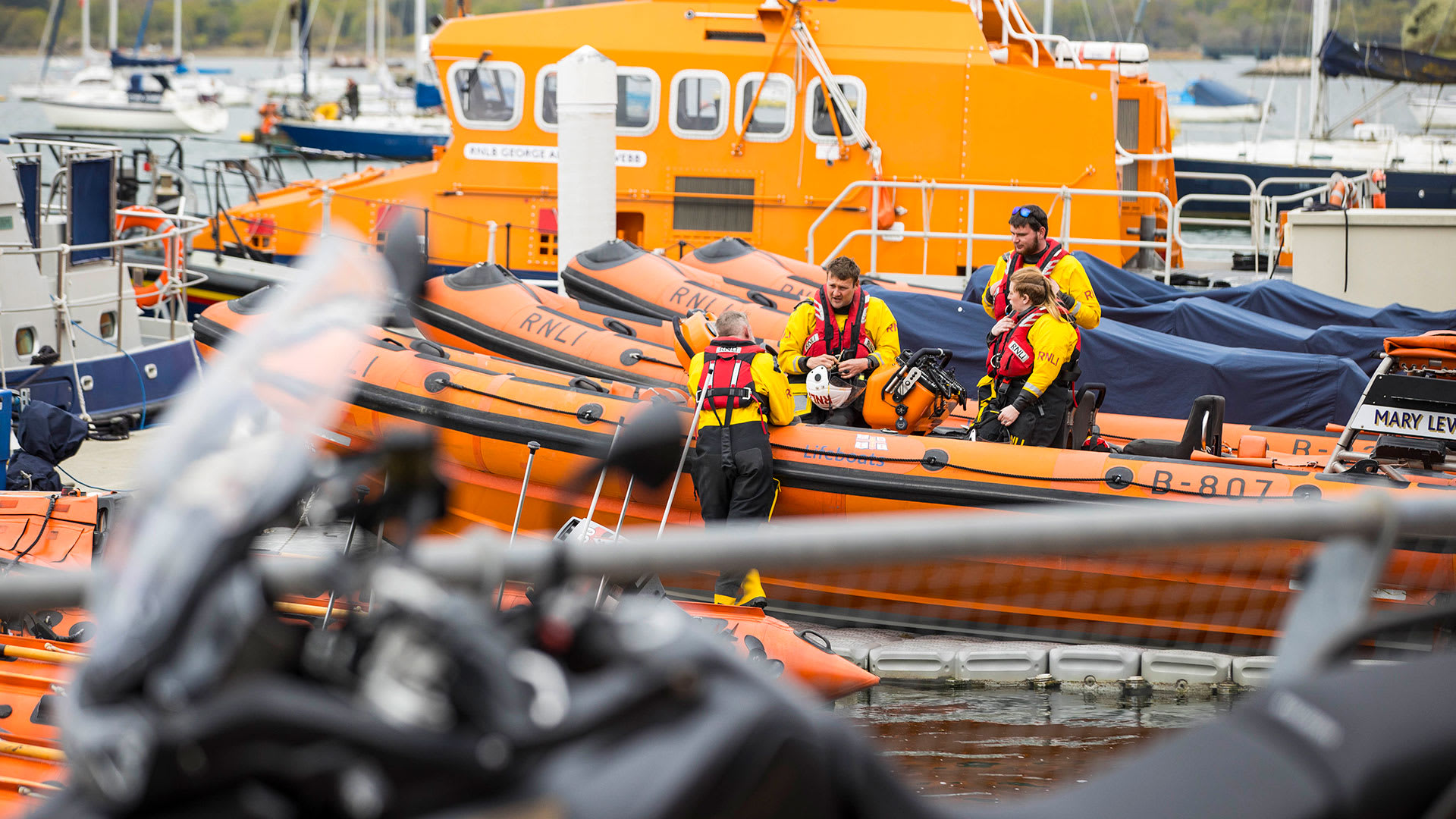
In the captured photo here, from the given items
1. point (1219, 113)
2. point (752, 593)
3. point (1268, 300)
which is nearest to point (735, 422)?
point (752, 593)

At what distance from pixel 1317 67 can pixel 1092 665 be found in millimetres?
22016

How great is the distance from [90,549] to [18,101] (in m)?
57.4

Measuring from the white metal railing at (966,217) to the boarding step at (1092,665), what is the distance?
394 cm

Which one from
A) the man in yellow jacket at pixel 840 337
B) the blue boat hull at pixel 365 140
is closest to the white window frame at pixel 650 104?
the man in yellow jacket at pixel 840 337

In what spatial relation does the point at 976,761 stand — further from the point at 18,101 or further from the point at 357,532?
the point at 18,101

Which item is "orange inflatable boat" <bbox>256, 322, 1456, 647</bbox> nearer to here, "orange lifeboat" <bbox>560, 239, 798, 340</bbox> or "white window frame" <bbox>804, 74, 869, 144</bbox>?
"orange lifeboat" <bbox>560, 239, 798, 340</bbox>

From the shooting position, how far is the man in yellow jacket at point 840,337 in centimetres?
633

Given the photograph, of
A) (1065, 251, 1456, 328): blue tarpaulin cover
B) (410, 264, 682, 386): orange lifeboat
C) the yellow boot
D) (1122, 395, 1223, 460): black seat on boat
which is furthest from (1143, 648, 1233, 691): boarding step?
(1065, 251, 1456, 328): blue tarpaulin cover

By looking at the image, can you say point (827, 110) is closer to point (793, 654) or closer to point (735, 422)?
point (735, 422)

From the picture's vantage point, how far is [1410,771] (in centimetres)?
121

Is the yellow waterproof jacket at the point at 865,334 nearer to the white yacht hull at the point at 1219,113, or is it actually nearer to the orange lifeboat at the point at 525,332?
the orange lifeboat at the point at 525,332

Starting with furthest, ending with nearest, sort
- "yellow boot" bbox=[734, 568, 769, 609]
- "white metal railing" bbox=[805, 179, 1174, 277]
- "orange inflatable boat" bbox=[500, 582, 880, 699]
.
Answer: "white metal railing" bbox=[805, 179, 1174, 277]
"yellow boot" bbox=[734, 568, 769, 609]
"orange inflatable boat" bbox=[500, 582, 880, 699]

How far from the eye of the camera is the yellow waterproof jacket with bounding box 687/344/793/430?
18.8ft

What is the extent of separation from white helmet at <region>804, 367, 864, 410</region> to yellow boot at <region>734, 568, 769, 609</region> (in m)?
1.09
